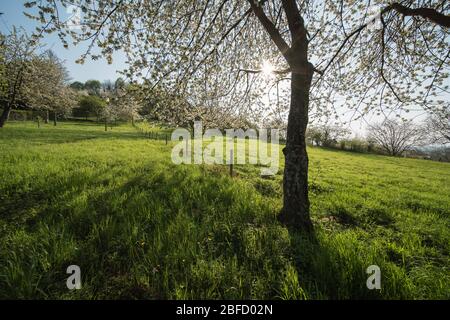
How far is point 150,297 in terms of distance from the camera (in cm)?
204

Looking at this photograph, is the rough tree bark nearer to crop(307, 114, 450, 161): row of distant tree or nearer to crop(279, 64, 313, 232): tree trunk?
crop(279, 64, 313, 232): tree trunk

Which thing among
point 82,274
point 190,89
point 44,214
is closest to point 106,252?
point 82,274

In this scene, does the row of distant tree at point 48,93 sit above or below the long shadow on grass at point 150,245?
above

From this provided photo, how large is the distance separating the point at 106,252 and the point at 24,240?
126cm

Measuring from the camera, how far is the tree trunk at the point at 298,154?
3674mm

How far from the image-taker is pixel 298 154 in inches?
145

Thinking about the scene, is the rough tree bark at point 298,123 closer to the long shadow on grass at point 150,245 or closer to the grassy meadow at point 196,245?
the grassy meadow at point 196,245

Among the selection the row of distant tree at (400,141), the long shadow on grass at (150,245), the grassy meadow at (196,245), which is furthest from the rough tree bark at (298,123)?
the row of distant tree at (400,141)

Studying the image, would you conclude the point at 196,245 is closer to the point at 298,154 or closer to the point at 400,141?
the point at 298,154

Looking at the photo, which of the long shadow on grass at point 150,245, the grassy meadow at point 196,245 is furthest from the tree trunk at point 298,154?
the long shadow on grass at point 150,245

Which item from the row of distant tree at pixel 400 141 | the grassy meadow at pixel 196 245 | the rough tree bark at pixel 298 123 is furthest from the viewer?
the row of distant tree at pixel 400 141

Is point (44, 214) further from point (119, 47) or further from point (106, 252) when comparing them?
point (119, 47)

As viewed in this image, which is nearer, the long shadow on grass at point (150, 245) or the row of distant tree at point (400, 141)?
the long shadow on grass at point (150, 245)

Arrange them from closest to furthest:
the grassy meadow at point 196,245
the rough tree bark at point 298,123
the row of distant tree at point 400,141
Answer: the grassy meadow at point 196,245 < the rough tree bark at point 298,123 < the row of distant tree at point 400,141
